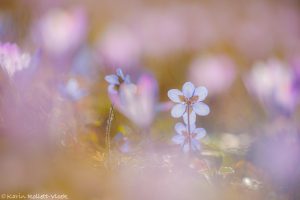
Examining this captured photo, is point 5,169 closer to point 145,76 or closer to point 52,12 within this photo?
point 145,76

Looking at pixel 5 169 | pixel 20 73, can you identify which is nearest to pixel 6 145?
pixel 5 169

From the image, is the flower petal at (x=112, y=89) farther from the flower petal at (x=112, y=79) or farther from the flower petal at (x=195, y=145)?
the flower petal at (x=195, y=145)

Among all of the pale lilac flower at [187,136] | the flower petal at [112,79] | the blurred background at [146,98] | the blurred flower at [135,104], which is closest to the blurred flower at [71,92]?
the blurred background at [146,98]

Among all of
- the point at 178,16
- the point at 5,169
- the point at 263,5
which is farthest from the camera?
the point at 263,5

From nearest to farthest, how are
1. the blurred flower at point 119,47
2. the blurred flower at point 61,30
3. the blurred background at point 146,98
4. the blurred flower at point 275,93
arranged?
the blurred background at point 146,98
the blurred flower at point 275,93
the blurred flower at point 61,30
the blurred flower at point 119,47

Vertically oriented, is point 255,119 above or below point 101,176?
above

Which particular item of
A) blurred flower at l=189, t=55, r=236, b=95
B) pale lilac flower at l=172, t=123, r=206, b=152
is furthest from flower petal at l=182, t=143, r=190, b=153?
blurred flower at l=189, t=55, r=236, b=95

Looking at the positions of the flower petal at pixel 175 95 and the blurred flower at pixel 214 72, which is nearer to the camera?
the flower petal at pixel 175 95
